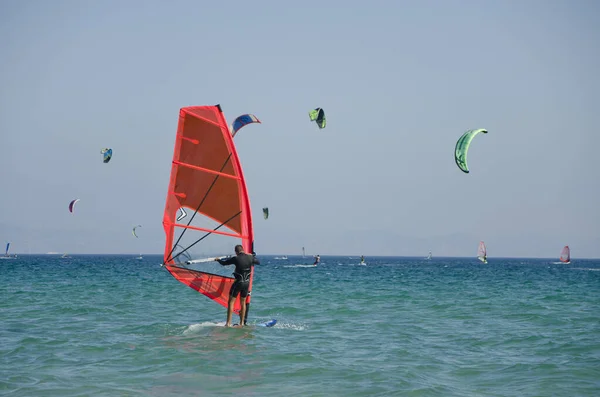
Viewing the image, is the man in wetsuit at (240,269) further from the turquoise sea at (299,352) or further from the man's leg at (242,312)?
the turquoise sea at (299,352)

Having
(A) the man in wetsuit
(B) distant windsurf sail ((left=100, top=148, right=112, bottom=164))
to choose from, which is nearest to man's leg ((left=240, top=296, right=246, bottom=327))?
(A) the man in wetsuit

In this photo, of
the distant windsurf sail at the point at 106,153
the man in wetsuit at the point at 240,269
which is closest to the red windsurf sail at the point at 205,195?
the man in wetsuit at the point at 240,269

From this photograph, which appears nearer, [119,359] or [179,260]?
[119,359]

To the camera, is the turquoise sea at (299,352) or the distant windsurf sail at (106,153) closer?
the turquoise sea at (299,352)

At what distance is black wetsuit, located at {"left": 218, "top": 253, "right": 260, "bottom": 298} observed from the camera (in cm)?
1197

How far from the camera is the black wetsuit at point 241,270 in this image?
11969mm

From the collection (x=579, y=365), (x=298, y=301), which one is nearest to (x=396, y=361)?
(x=579, y=365)

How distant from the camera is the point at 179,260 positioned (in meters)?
12.5

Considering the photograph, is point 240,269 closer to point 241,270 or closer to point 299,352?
point 241,270

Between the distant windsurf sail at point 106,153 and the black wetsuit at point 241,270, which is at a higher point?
the distant windsurf sail at point 106,153

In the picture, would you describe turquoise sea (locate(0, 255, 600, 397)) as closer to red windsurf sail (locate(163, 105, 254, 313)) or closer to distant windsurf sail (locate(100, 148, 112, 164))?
red windsurf sail (locate(163, 105, 254, 313))

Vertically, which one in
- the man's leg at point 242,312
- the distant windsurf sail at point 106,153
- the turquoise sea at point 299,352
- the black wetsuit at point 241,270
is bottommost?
the turquoise sea at point 299,352

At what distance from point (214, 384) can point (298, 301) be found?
483 inches

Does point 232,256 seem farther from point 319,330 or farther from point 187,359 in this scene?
point 187,359
